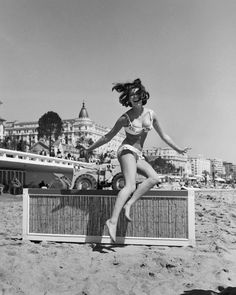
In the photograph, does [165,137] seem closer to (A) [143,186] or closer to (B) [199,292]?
(A) [143,186]

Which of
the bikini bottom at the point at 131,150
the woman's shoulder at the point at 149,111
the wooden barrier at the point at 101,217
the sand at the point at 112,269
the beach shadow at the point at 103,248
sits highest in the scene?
the woman's shoulder at the point at 149,111

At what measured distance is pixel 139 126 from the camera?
5.32 metres

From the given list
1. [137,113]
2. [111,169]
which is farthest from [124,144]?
[111,169]

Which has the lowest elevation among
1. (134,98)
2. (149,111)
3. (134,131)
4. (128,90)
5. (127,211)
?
(127,211)

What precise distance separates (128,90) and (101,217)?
181cm

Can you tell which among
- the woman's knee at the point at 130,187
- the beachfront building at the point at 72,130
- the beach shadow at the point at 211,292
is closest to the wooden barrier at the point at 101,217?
the woman's knee at the point at 130,187

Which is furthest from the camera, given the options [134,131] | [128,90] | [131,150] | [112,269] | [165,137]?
→ [165,137]

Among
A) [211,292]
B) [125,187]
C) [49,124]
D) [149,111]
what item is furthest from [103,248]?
[49,124]

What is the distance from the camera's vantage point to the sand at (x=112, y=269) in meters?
3.68

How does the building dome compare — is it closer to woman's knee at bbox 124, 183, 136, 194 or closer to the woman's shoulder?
the woman's shoulder

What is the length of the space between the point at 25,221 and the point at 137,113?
2.25 meters

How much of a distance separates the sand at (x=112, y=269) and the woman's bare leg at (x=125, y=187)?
38 cm

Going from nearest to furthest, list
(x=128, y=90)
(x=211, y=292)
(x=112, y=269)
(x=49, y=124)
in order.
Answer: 1. (x=211, y=292)
2. (x=112, y=269)
3. (x=128, y=90)
4. (x=49, y=124)

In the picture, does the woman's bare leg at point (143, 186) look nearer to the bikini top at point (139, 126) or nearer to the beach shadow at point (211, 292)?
the bikini top at point (139, 126)
